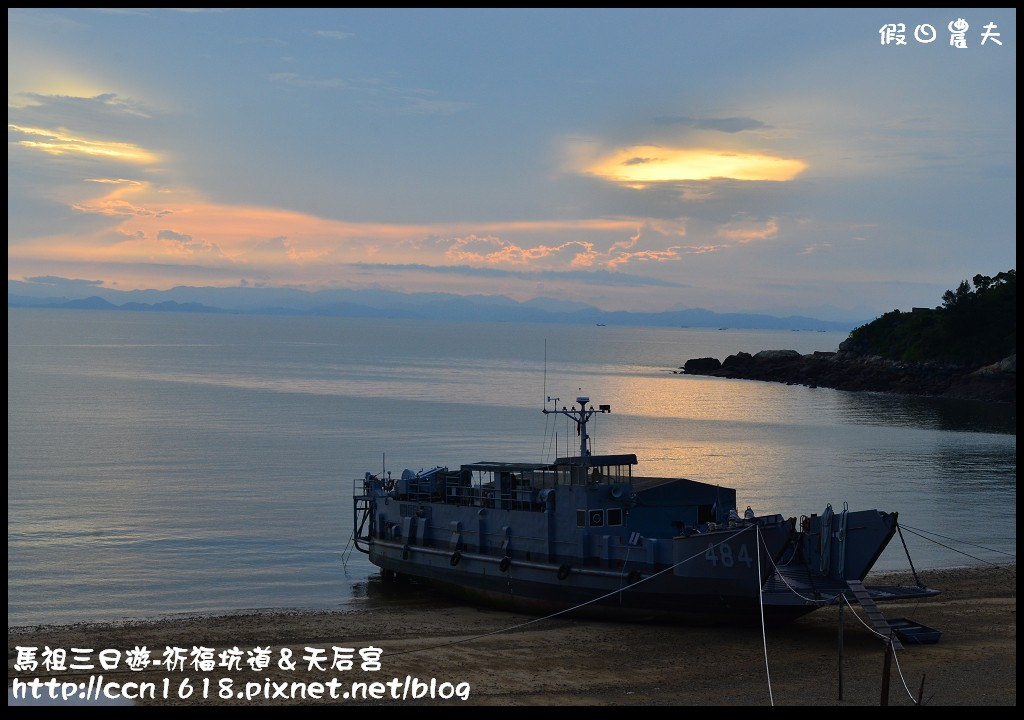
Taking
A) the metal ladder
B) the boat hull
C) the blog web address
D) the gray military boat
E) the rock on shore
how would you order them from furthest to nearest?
1. the rock on shore
2. the boat hull
3. the gray military boat
4. the metal ladder
5. the blog web address

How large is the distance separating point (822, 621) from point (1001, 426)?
7231 centimetres

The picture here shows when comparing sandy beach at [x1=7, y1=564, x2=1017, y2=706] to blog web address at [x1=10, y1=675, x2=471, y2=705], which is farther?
sandy beach at [x1=7, y1=564, x2=1017, y2=706]

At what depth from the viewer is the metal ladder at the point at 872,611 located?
2495 cm

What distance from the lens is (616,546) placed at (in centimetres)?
3081

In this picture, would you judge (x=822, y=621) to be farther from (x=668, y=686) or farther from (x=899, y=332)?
(x=899, y=332)

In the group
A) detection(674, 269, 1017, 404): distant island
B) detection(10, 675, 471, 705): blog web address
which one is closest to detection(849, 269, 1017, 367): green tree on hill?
detection(674, 269, 1017, 404): distant island

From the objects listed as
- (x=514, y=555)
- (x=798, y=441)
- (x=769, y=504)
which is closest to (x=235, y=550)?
(x=514, y=555)

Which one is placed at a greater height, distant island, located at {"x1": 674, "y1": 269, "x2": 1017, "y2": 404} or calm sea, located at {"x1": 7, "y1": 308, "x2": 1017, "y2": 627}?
distant island, located at {"x1": 674, "y1": 269, "x2": 1017, "y2": 404}

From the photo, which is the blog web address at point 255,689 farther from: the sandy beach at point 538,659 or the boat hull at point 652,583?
the boat hull at point 652,583

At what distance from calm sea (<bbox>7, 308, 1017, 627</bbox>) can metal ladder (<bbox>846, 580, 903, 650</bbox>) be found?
53.4 feet

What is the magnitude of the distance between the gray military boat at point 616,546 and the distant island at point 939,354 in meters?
96.1

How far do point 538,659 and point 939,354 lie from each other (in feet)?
386

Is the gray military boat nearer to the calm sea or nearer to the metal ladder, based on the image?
the metal ladder

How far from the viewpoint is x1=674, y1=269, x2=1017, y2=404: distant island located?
4820 inches
